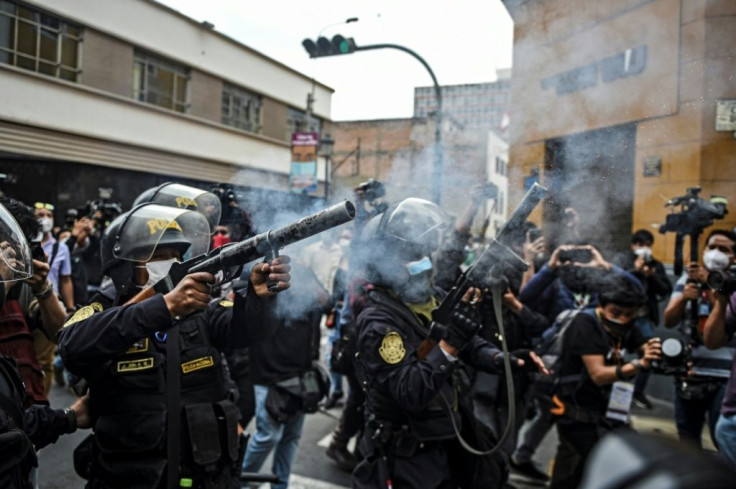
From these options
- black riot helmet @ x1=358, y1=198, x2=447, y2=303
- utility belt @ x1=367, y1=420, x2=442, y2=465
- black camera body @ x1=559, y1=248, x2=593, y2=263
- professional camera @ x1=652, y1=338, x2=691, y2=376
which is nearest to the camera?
utility belt @ x1=367, y1=420, x2=442, y2=465

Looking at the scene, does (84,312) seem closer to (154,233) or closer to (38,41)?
(154,233)

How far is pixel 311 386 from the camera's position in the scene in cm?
391

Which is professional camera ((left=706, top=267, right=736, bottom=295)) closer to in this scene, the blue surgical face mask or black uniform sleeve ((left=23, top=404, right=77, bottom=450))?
the blue surgical face mask

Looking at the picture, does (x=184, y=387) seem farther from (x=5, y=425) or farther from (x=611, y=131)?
(x=611, y=131)

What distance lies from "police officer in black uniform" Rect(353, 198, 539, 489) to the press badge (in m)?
1.01

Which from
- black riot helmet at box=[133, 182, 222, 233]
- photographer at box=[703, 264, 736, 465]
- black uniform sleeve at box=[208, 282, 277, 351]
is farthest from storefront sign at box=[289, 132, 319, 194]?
photographer at box=[703, 264, 736, 465]

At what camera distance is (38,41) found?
1207 centimetres

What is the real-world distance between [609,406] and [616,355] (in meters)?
0.33

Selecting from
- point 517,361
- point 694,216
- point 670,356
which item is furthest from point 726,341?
point 517,361

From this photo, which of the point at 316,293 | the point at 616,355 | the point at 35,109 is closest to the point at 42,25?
the point at 35,109

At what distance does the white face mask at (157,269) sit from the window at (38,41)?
462 inches

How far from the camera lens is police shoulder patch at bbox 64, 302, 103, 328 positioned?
2255 mm

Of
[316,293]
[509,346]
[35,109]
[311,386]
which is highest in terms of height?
[35,109]

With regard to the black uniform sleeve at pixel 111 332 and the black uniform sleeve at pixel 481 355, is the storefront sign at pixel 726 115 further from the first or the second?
the black uniform sleeve at pixel 111 332
